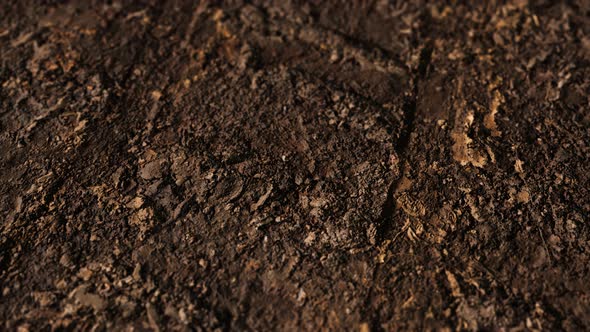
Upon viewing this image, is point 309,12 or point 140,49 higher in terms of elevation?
point 309,12

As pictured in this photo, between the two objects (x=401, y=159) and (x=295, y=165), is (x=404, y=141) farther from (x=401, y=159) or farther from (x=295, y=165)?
(x=295, y=165)

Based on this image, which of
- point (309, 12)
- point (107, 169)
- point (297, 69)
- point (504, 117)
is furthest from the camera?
point (309, 12)

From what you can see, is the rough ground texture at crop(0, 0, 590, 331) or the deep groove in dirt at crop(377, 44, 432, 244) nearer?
the rough ground texture at crop(0, 0, 590, 331)

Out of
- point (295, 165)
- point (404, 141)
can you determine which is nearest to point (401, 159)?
point (404, 141)

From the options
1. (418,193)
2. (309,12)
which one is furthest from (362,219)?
(309,12)

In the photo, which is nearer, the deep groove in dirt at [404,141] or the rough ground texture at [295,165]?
the rough ground texture at [295,165]

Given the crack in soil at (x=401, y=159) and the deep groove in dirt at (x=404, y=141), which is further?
the deep groove in dirt at (x=404, y=141)

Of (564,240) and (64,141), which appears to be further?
(64,141)

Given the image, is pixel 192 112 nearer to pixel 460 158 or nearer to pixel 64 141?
pixel 64 141
